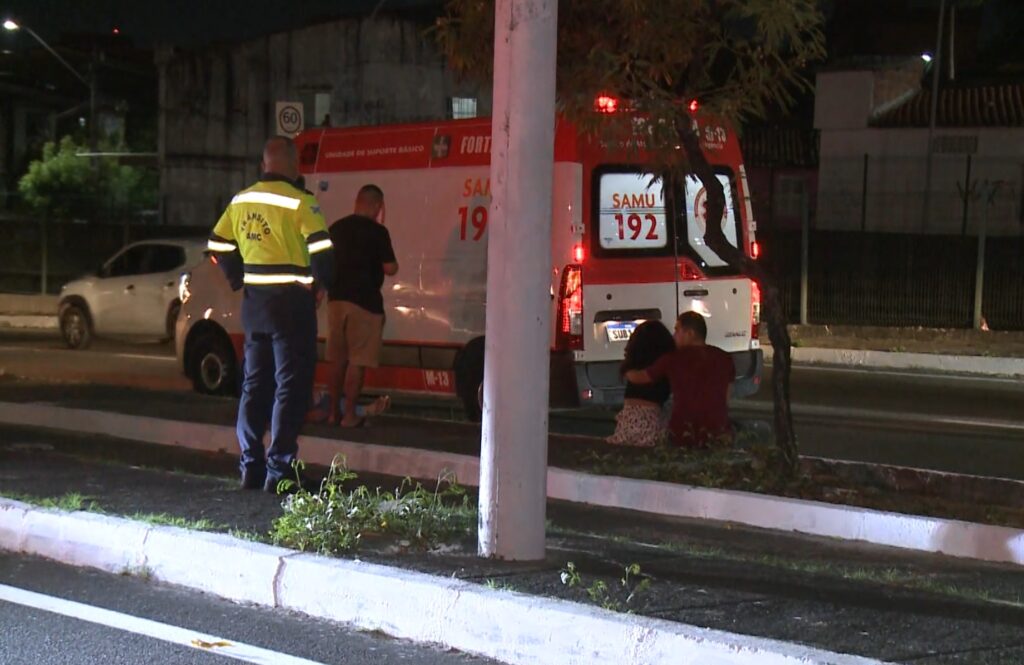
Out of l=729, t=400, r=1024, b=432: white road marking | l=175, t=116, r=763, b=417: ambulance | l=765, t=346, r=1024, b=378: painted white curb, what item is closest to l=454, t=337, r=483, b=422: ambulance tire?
l=175, t=116, r=763, b=417: ambulance

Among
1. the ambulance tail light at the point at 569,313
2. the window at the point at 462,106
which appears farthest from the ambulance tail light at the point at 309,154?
the window at the point at 462,106

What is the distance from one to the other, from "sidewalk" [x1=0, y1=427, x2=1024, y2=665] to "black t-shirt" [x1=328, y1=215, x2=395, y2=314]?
2074 mm

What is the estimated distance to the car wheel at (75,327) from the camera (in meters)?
18.8

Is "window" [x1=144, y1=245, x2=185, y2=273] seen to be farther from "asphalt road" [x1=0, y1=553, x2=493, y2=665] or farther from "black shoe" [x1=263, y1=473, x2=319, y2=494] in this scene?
"asphalt road" [x1=0, y1=553, x2=493, y2=665]

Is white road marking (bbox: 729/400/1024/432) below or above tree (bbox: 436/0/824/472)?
below

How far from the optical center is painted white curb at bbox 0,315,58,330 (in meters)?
23.4

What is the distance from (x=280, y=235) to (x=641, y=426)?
3.07 m

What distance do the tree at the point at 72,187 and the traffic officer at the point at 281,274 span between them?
90.6 ft

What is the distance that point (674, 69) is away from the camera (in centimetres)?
820

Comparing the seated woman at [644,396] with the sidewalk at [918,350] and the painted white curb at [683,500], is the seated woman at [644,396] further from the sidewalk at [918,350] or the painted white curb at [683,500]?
the sidewalk at [918,350]

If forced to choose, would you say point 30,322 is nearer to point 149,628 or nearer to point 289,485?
point 289,485

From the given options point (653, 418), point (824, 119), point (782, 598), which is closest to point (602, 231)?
point (653, 418)

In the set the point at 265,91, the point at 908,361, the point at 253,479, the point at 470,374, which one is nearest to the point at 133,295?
the point at 470,374

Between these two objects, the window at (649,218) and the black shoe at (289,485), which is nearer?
the black shoe at (289,485)
